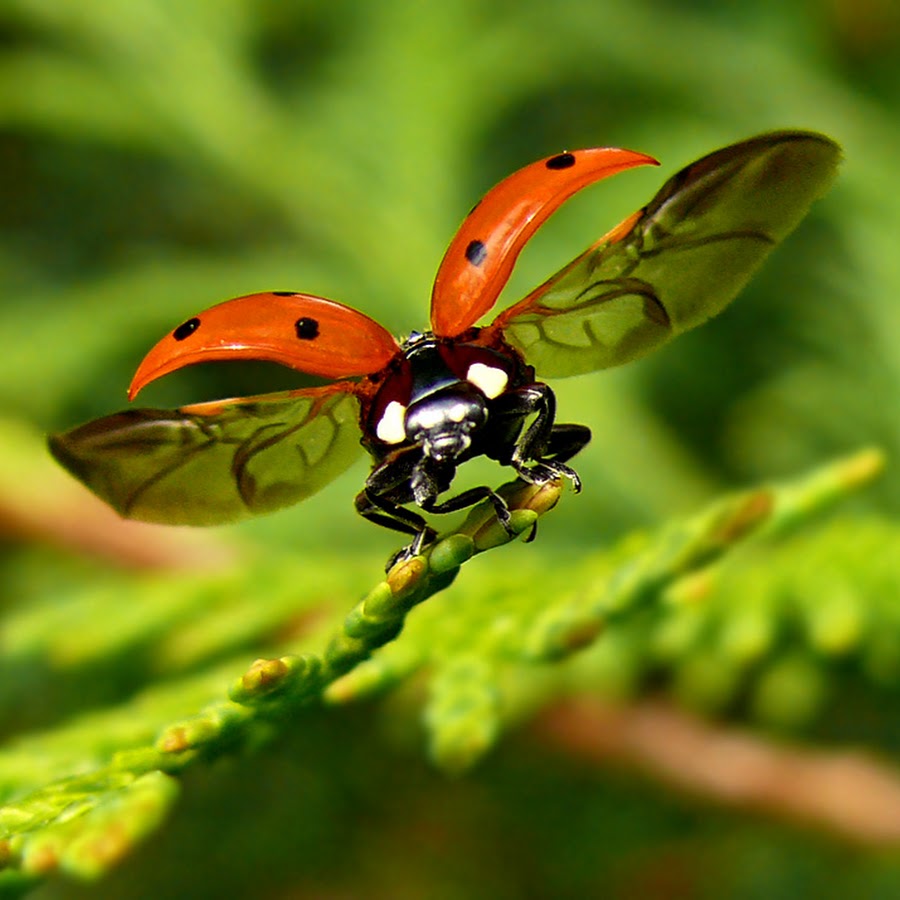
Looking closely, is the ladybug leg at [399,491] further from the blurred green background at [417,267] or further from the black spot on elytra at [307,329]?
the blurred green background at [417,267]

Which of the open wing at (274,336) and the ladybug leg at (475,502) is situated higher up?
the open wing at (274,336)

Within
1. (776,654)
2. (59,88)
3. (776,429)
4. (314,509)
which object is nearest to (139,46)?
(59,88)

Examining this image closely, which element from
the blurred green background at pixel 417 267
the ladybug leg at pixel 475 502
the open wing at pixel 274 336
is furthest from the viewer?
the blurred green background at pixel 417 267

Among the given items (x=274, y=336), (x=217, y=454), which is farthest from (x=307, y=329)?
(x=217, y=454)

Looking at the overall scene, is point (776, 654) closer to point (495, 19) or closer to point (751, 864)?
point (751, 864)

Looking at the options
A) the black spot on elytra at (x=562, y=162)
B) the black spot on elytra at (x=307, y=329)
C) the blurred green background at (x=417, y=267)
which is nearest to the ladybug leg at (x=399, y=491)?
the black spot on elytra at (x=307, y=329)
